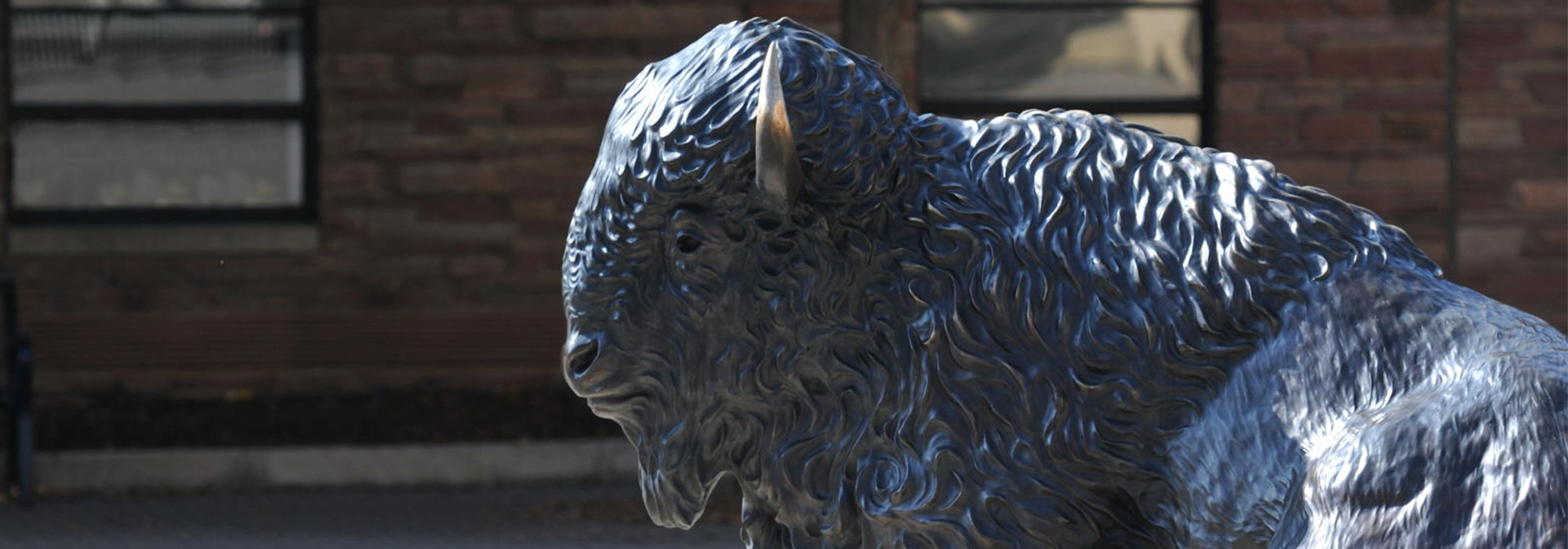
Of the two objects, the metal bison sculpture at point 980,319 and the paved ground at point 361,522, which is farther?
the paved ground at point 361,522

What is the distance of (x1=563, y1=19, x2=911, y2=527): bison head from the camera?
1.61 meters

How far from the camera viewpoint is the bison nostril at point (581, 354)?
1.72 meters

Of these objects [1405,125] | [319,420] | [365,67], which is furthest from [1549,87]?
[319,420]

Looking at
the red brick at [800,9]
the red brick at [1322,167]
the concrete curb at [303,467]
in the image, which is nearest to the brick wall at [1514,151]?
the red brick at [1322,167]

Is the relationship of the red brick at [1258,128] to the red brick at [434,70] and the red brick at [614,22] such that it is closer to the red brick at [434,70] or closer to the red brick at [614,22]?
the red brick at [614,22]

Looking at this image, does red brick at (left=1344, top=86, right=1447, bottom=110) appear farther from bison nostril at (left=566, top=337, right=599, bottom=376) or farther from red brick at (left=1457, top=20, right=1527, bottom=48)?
bison nostril at (left=566, top=337, right=599, bottom=376)

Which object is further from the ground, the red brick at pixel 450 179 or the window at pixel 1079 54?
the window at pixel 1079 54

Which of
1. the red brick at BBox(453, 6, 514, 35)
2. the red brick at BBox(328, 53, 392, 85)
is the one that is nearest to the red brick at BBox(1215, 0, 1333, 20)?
the red brick at BBox(453, 6, 514, 35)

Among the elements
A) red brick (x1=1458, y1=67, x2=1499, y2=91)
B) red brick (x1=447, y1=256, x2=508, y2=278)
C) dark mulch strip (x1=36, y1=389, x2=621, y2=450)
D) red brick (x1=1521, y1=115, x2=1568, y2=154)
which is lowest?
dark mulch strip (x1=36, y1=389, x2=621, y2=450)

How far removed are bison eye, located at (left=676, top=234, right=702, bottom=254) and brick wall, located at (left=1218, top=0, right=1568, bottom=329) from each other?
1053cm

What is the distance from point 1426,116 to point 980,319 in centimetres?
1103

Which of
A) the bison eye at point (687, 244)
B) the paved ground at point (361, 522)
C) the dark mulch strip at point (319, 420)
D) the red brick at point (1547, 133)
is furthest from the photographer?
the red brick at point (1547, 133)

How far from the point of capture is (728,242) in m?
1.64

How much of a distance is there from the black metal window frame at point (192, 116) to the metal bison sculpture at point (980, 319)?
10.3 metres
